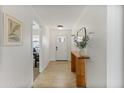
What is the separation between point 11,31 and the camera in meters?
2.36

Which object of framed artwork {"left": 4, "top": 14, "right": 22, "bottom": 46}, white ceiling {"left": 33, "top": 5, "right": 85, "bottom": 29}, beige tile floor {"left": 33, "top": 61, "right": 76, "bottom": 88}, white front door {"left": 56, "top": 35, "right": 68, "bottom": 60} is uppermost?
white ceiling {"left": 33, "top": 5, "right": 85, "bottom": 29}

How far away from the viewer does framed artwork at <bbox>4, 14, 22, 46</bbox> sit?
211cm

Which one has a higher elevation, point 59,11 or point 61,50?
point 59,11

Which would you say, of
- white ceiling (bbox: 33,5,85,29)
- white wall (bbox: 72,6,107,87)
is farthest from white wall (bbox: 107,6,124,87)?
white ceiling (bbox: 33,5,85,29)

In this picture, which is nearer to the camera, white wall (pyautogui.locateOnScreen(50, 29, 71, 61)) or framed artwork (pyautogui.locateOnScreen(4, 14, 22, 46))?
framed artwork (pyautogui.locateOnScreen(4, 14, 22, 46))

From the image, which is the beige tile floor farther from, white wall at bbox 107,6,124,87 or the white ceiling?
white wall at bbox 107,6,124,87

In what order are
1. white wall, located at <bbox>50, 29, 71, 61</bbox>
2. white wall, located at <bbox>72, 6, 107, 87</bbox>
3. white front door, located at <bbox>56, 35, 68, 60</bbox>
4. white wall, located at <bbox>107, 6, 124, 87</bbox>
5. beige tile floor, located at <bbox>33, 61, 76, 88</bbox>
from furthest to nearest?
white front door, located at <bbox>56, 35, 68, 60</bbox> < white wall, located at <bbox>50, 29, 71, 61</bbox> < beige tile floor, located at <bbox>33, 61, 76, 88</bbox> < white wall, located at <bbox>72, 6, 107, 87</bbox> < white wall, located at <bbox>107, 6, 124, 87</bbox>

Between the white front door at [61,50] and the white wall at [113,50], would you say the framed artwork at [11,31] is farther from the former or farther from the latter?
the white front door at [61,50]

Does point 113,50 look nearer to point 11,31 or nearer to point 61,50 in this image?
point 11,31

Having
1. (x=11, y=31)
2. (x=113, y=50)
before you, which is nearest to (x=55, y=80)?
(x=11, y=31)

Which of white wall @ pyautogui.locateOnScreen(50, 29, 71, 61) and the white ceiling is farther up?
the white ceiling
